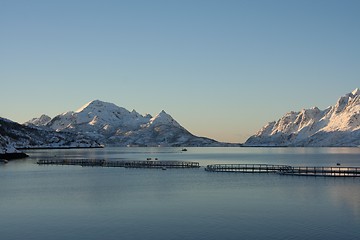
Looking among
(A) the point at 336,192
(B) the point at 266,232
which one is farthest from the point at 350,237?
(A) the point at 336,192

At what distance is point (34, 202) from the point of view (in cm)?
7000

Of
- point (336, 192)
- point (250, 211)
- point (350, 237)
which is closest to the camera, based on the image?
point (350, 237)

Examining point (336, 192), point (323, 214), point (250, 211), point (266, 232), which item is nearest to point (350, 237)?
point (266, 232)

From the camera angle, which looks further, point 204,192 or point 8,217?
point 204,192

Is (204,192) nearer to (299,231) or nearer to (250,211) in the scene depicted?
(250,211)

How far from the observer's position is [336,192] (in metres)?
80.2

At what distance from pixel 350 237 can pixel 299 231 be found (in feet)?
16.6

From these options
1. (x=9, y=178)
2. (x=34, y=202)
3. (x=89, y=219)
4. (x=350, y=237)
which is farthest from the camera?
(x=9, y=178)

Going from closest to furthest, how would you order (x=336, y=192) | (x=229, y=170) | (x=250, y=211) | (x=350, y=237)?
1. (x=350, y=237)
2. (x=250, y=211)
3. (x=336, y=192)
4. (x=229, y=170)

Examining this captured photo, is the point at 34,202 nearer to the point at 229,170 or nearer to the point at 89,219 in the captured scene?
the point at 89,219

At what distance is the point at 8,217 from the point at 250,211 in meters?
29.8

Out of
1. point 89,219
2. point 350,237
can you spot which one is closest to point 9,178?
point 89,219

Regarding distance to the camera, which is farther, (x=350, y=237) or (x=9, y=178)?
(x=9, y=178)

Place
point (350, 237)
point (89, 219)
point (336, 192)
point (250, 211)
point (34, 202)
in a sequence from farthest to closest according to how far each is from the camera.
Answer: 1. point (336, 192)
2. point (34, 202)
3. point (250, 211)
4. point (89, 219)
5. point (350, 237)
